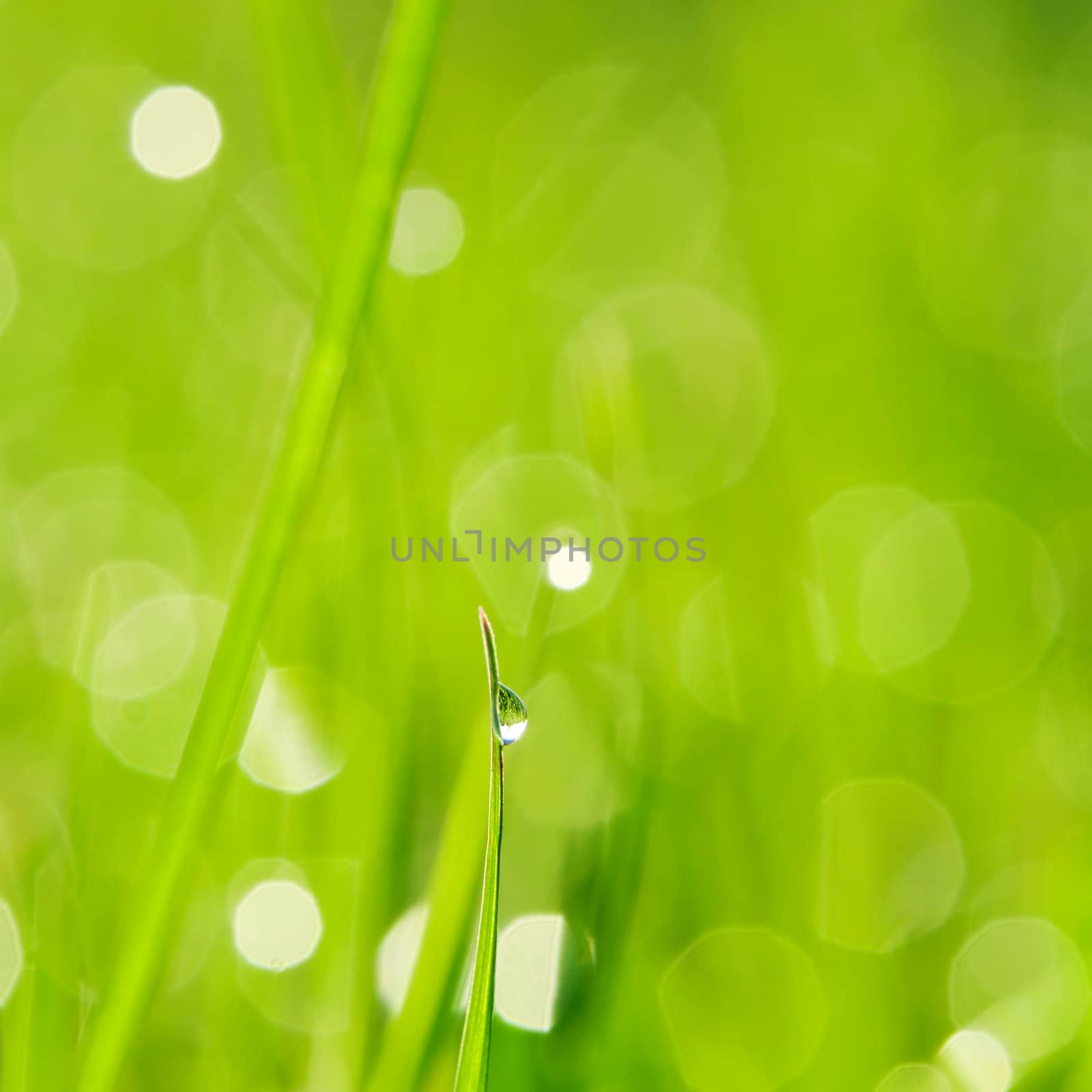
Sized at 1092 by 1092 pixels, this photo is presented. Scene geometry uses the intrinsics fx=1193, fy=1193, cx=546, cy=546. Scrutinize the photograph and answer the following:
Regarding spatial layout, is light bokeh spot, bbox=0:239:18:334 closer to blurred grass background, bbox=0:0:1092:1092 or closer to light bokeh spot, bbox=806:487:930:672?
blurred grass background, bbox=0:0:1092:1092

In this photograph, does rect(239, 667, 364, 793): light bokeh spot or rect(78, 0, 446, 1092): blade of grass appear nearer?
rect(78, 0, 446, 1092): blade of grass

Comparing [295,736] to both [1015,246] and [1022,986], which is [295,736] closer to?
[1022,986]

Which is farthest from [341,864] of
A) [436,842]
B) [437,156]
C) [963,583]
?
[437,156]

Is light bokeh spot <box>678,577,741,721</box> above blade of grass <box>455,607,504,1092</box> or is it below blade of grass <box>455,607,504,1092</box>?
above

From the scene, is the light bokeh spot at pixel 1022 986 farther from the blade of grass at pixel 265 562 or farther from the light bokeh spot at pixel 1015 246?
the light bokeh spot at pixel 1015 246

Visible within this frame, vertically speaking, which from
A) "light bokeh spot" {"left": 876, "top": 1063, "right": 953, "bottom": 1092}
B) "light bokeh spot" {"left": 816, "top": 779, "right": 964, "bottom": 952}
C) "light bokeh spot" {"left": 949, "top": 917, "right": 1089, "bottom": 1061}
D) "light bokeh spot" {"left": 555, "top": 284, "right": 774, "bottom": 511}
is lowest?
"light bokeh spot" {"left": 876, "top": 1063, "right": 953, "bottom": 1092}

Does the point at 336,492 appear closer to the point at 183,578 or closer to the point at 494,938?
the point at 183,578

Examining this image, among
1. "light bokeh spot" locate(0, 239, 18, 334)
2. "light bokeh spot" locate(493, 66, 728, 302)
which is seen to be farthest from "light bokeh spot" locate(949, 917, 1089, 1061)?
"light bokeh spot" locate(0, 239, 18, 334)
